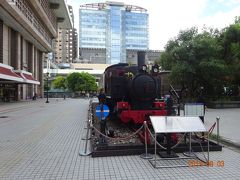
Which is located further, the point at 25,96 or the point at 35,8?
the point at 25,96

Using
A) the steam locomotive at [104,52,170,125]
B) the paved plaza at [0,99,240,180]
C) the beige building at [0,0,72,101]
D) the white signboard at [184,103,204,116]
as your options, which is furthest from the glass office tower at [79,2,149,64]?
the paved plaza at [0,99,240,180]

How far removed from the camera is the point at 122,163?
725cm

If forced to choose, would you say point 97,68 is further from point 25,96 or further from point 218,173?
point 218,173

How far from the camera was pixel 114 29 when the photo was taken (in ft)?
494

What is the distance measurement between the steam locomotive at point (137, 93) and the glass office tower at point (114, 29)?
443 ft

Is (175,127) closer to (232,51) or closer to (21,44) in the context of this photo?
(232,51)

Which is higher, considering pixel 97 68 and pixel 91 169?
pixel 97 68

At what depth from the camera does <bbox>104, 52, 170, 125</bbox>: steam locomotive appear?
11.0 m

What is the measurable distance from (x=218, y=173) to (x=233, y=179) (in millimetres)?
444

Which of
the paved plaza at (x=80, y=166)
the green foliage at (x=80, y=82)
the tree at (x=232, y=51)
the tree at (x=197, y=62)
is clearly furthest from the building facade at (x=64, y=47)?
the paved plaza at (x=80, y=166)

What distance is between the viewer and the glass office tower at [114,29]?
14538 centimetres

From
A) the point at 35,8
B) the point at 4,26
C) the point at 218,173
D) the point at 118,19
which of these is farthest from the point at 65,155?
the point at 118,19

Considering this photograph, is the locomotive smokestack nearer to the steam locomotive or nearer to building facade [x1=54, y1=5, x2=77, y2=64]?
the steam locomotive

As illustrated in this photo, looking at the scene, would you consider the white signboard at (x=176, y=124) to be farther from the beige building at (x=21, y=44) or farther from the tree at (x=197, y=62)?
the beige building at (x=21, y=44)
